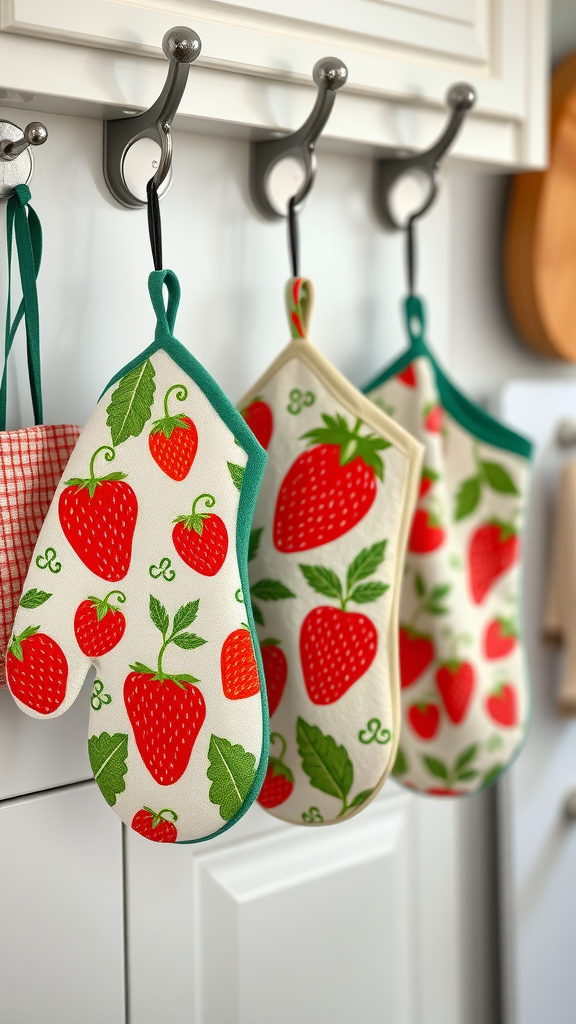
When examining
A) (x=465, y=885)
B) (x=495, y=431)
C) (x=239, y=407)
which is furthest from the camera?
(x=465, y=885)

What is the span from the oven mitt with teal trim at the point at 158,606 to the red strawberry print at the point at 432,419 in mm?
228

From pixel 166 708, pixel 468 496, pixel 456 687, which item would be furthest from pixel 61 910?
pixel 468 496

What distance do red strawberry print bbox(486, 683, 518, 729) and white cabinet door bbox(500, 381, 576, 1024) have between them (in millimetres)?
167

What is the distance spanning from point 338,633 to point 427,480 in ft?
0.56

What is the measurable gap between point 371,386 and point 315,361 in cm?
13

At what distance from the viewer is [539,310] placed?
87cm

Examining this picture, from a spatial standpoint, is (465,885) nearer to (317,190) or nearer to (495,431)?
(495,431)

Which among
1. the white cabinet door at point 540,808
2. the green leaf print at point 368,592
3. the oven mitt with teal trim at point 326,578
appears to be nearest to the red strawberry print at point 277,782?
the oven mitt with teal trim at point 326,578

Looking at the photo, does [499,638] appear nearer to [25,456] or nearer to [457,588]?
[457,588]

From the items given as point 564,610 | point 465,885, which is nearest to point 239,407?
point 564,610

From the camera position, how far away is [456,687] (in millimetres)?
723

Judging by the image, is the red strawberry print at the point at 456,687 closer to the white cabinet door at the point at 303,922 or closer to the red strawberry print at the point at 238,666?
the white cabinet door at the point at 303,922

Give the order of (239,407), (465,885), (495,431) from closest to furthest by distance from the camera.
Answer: (239,407) < (495,431) < (465,885)

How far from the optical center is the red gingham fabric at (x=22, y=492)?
539mm
